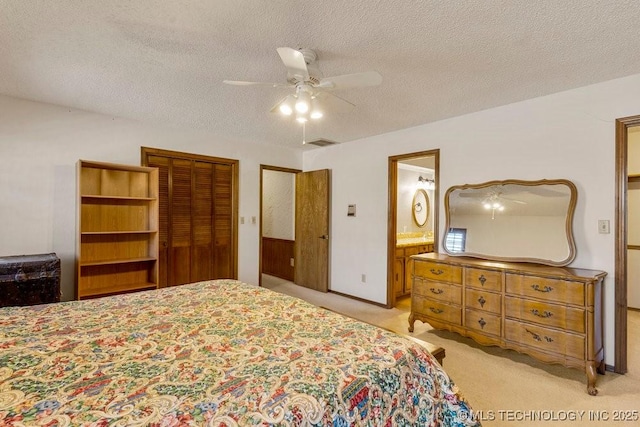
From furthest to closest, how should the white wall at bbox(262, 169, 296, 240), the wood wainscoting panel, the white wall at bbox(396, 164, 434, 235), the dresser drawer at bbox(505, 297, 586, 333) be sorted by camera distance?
the white wall at bbox(262, 169, 296, 240) → the wood wainscoting panel → the white wall at bbox(396, 164, 434, 235) → the dresser drawer at bbox(505, 297, 586, 333)

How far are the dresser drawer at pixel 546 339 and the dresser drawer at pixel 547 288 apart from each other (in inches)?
9.5

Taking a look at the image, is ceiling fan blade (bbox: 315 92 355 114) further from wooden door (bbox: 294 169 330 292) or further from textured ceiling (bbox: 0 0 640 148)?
wooden door (bbox: 294 169 330 292)

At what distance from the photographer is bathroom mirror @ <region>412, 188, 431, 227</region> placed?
19.1ft

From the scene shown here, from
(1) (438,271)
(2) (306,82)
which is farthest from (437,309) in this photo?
(2) (306,82)

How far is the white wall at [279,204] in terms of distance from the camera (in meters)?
6.07

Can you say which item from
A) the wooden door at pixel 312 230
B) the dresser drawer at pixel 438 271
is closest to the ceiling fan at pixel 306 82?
the dresser drawer at pixel 438 271

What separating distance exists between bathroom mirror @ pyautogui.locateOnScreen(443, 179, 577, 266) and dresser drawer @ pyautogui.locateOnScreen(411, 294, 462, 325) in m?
0.60

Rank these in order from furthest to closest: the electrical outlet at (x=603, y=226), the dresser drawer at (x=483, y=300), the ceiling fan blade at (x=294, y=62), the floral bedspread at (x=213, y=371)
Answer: the dresser drawer at (x=483, y=300) → the electrical outlet at (x=603, y=226) → the ceiling fan blade at (x=294, y=62) → the floral bedspread at (x=213, y=371)

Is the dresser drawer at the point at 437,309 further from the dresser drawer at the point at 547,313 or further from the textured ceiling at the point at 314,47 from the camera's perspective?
the textured ceiling at the point at 314,47

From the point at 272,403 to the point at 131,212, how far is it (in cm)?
341

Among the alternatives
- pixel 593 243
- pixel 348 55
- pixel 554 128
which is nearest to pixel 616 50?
pixel 554 128

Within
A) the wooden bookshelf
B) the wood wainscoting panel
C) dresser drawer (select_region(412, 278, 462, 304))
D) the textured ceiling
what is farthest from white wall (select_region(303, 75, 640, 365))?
the wooden bookshelf

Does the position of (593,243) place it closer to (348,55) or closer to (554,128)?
(554,128)

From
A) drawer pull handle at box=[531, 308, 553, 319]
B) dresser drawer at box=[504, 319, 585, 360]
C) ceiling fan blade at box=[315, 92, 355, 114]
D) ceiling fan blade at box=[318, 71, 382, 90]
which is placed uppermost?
ceiling fan blade at box=[315, 92, 355, 114]
